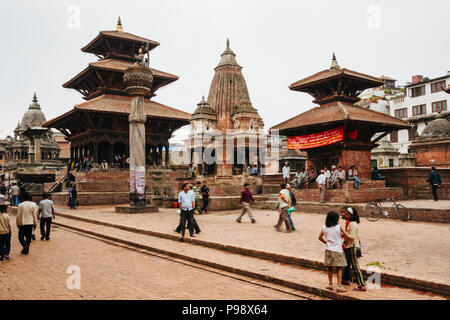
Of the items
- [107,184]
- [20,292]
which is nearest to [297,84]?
[107,184]

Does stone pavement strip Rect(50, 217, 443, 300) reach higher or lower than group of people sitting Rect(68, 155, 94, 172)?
lower

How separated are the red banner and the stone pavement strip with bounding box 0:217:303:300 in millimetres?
13137

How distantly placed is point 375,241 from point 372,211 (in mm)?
5455

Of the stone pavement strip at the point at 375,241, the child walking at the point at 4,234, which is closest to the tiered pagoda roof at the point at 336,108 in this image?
the stone pavement strip at the point at 375,241

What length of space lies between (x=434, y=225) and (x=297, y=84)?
1260 cm

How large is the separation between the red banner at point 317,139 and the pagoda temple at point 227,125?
25735mm

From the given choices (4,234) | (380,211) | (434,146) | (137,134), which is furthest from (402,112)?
(4,234)

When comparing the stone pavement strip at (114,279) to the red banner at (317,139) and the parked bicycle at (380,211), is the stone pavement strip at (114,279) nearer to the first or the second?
the parked bicycle at (380,211)

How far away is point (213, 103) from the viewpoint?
52250 mm

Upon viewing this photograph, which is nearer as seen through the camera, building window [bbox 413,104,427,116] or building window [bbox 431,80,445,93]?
building window [bbox 431,80,445,93]

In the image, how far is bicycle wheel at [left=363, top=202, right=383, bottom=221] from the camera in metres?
14.3

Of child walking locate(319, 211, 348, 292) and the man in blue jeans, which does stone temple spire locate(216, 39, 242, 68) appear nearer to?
the man in blue jeans

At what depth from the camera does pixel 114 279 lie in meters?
6.73

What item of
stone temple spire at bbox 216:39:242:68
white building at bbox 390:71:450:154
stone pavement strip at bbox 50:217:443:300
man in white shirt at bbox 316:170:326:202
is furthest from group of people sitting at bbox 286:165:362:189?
stone temple spire at bbox 216:39:242:68
